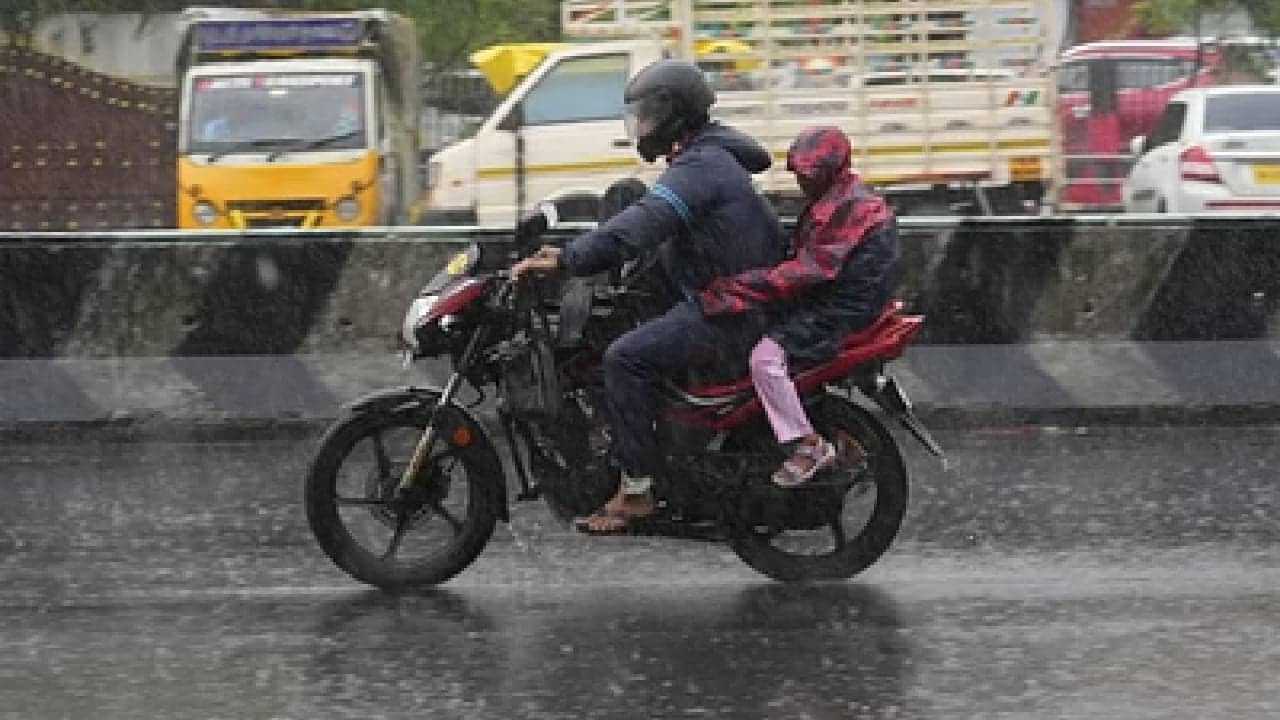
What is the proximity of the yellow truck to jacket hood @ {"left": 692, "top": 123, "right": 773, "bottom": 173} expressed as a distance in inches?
542

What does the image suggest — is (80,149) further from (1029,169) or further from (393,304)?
(393,304)

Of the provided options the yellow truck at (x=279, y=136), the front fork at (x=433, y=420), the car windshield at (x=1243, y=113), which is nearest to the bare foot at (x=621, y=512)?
the front fork at (x=433, y=420)

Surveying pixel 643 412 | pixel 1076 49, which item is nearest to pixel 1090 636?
pixel 643 412

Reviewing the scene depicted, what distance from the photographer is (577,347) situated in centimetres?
796

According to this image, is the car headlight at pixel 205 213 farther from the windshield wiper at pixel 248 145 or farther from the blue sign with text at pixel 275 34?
the blue sign with text at pixel 275 34

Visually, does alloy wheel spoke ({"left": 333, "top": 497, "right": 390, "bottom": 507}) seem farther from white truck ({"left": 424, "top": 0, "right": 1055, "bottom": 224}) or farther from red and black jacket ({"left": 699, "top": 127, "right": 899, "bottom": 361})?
white truck ({"left": 424, "top": 0, "right": 1055, "bottom": 224})

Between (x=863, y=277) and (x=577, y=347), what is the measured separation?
925 millimetres

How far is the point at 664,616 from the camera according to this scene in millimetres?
7641

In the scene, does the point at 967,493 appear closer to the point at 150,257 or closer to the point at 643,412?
the point at 643,412

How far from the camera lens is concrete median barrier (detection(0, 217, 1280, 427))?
40.3 ft

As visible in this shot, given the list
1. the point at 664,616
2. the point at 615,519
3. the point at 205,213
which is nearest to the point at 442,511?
the point at 615,519

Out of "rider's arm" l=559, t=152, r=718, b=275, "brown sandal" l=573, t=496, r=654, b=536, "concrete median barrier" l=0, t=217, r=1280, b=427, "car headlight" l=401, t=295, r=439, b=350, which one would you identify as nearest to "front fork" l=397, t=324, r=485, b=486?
"car headlight" l=401, t=295, r=439, b=350

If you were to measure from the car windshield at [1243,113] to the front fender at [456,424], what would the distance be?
15.7 meters

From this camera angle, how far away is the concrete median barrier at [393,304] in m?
12.3
